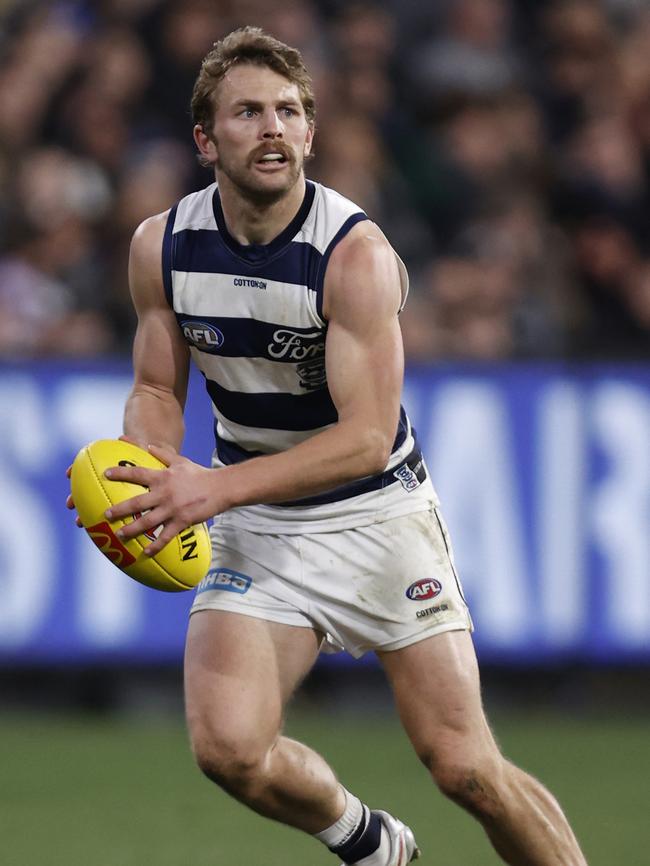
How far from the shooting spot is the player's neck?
4.91 meters

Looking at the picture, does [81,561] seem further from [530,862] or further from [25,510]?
[530,862]

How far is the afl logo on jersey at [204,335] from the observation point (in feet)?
16.3

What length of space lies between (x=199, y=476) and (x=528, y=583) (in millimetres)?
4512

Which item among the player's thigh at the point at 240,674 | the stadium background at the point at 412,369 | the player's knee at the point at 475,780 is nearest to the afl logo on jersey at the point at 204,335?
the player's thigh at the point at 240,674

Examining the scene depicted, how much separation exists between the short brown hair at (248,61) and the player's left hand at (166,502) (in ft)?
3.51

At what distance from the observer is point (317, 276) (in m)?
4.85

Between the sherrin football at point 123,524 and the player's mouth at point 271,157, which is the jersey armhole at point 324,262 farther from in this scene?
the sherrin football at point 123,524

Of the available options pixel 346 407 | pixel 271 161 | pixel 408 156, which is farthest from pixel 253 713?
pixel 408 156

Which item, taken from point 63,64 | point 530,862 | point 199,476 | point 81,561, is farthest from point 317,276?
point 63,64

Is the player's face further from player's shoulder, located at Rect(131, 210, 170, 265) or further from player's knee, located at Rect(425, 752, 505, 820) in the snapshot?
player's knee, located at Rect(425, 752, 505, 820)

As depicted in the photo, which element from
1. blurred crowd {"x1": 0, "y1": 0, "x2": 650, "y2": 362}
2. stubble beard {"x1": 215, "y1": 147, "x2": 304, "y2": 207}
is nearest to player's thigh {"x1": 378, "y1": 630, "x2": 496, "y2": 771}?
stubble beard {"x1": 215, "y1": 147, "x2": 304, "y2": 207}

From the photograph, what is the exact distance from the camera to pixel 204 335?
5.00 meters

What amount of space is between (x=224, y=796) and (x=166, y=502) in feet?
9.93

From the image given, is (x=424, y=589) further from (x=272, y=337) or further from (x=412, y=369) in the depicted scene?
(x=412, y=369)
